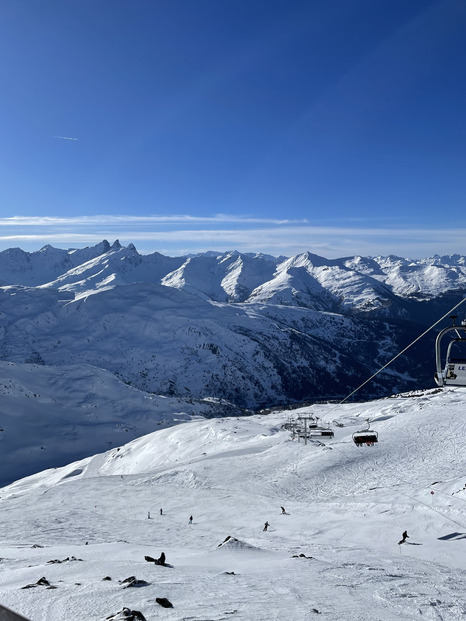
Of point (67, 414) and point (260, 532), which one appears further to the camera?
point (67, 414)

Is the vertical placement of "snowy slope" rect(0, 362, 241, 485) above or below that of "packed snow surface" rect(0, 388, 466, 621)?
below

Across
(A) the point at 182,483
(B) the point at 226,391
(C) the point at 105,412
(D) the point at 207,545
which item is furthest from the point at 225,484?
(B) the point at 226,391

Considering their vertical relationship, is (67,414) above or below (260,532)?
below

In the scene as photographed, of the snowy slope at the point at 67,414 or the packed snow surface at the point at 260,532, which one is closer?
the packed snow surface at the point at 260,532

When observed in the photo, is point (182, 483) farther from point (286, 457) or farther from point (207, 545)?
point (207, 545)

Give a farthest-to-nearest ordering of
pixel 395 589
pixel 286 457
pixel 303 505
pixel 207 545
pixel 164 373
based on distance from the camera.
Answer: pixel 164 373 < pixel 286 457 < pixel 303 505 < pixel 207 545 < pixel 395 589

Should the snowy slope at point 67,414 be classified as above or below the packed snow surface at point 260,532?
below

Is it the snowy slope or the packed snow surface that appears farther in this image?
the snowy slope

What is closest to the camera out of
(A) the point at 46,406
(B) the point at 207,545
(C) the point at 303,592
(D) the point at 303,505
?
(C) the point at 303,592
